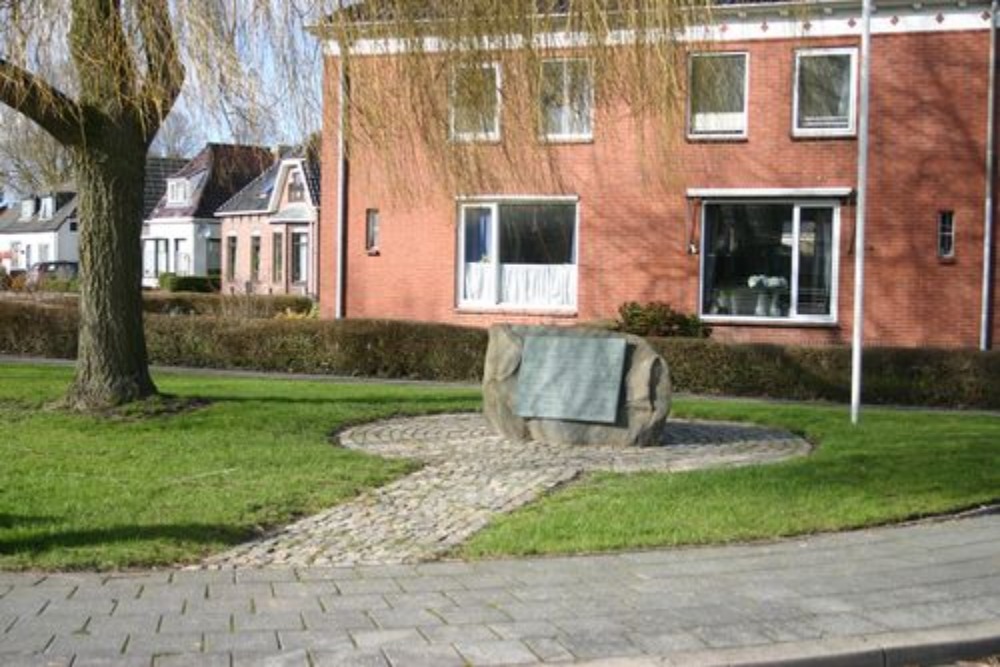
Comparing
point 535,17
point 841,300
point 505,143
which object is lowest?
point 841,300

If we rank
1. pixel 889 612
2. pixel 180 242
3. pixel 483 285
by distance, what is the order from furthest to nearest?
pixel 180 242, pixel 483 285, pixel 889 612

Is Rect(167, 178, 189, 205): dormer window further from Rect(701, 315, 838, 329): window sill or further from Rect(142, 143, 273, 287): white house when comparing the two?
Rect(701, 315, 838, 329): window sill

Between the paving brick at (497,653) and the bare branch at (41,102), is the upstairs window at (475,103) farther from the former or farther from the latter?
the paving brick at (497,653)

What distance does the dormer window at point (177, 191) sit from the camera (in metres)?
58.5

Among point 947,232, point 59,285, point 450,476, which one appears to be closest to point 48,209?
point 59,285

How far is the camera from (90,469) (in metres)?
9.20

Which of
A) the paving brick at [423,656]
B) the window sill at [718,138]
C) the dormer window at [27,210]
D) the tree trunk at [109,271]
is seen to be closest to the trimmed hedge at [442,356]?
the window sill at [718,138]

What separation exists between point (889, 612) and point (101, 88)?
24.5 ft

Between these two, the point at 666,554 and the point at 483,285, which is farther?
the point at 483,285

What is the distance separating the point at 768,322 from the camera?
2134 centimetres

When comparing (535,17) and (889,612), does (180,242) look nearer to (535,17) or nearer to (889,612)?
(535,17)

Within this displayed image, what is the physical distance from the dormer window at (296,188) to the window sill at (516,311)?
2431 centimetres

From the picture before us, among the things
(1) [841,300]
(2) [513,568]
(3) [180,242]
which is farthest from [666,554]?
(3) [180,242]

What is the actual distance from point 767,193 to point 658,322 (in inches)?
133
